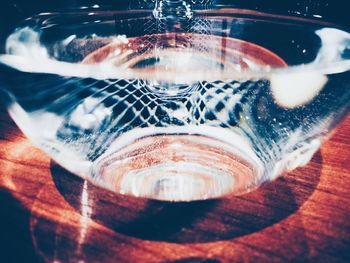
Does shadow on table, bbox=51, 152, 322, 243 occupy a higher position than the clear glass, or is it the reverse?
the clear glass

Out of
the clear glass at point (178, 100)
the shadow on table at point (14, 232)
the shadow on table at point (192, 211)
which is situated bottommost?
the shadow on table at point (14, 232)

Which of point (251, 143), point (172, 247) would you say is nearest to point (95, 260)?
point (172, 247)

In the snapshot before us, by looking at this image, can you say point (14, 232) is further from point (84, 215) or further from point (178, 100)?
point (178, 100)

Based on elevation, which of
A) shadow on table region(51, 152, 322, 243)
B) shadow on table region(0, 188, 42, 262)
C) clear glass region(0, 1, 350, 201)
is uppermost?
clear glass region(0, 1, 350, 201)

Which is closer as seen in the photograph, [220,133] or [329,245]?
[329,245]

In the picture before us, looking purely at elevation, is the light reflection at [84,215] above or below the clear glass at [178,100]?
below

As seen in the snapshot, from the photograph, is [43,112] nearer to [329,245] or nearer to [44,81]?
[44,81]
